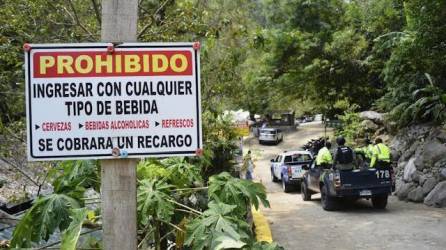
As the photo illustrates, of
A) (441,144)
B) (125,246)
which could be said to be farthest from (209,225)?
(441,144)

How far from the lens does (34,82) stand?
2.72 m

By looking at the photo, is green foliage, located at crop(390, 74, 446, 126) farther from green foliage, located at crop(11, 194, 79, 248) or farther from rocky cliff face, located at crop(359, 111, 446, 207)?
green foliage, located at crop(11, 194, 79, 248)

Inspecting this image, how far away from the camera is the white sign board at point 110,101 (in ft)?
8.96

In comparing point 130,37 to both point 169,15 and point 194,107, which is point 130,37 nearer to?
point 194,107

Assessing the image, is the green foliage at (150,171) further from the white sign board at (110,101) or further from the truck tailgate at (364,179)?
the truck tailgate at (364,179)

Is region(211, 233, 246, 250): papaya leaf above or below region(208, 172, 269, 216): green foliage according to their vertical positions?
below

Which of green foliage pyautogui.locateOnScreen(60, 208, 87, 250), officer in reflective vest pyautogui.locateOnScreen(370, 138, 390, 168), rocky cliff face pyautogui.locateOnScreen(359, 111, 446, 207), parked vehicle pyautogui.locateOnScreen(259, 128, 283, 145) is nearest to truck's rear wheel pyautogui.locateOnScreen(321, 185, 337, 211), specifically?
officer in reflective vest pyautogui.locateOnScreen(370, 138, 390, 168)

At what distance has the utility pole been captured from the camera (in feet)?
8.91

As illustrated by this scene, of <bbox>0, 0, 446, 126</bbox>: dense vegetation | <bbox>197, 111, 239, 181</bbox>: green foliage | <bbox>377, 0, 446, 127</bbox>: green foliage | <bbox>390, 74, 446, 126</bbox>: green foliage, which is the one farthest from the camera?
<bbox>390, 74, 446, 126</bbox>: green foliage

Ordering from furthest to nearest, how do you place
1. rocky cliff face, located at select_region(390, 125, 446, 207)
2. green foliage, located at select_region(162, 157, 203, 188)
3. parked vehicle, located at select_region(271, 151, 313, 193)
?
parked vehicle, located at select_region(271, 151, 313, 193)
rocky cliff face, located at select_region(390, 125, 446, 207)
green foliage, located at select_region(162, 157, 203, 188)

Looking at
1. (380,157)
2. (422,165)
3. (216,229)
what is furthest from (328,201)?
(216,229)

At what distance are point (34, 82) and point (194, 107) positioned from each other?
2.70ft

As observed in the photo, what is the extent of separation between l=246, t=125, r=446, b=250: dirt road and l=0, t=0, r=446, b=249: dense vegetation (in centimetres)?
227

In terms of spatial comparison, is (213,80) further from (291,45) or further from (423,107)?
(291,45)
